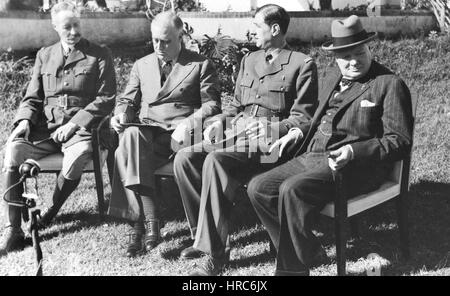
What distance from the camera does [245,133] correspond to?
4906mm

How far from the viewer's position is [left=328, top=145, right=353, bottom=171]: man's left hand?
13.4 feet

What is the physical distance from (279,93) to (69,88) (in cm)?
196

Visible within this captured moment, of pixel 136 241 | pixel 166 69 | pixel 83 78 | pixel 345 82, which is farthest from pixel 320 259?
pixel 83 78

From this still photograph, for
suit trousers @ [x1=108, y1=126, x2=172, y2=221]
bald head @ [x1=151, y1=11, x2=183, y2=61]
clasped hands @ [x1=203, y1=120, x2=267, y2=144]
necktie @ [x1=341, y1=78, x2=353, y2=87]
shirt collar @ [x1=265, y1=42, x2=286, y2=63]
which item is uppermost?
bald head @ [x1=151, y1=11, x2=183, y2=61]

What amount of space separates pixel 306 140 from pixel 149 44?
5.51m

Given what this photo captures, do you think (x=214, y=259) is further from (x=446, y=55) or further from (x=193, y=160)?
(x=446, y=55)

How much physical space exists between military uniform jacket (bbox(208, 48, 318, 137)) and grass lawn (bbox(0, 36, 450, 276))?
812mm

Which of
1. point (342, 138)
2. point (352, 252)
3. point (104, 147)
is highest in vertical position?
point (342, 138)

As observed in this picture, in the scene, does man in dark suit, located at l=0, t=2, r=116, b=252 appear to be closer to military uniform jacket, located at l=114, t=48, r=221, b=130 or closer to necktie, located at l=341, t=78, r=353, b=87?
military uniform jacket, located at l=114, t=48, r=221, b=130

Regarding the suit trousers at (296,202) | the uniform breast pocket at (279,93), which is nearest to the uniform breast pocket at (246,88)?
the uniform breast pocket at (279,93)

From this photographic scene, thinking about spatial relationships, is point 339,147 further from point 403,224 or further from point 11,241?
point 11,241

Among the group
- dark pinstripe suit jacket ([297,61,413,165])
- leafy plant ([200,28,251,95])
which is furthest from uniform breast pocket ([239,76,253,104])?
leafy plant ([200,28,251,95])

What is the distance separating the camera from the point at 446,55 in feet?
31.5

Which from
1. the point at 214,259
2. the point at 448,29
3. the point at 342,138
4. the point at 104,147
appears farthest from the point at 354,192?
the point at 448,29
